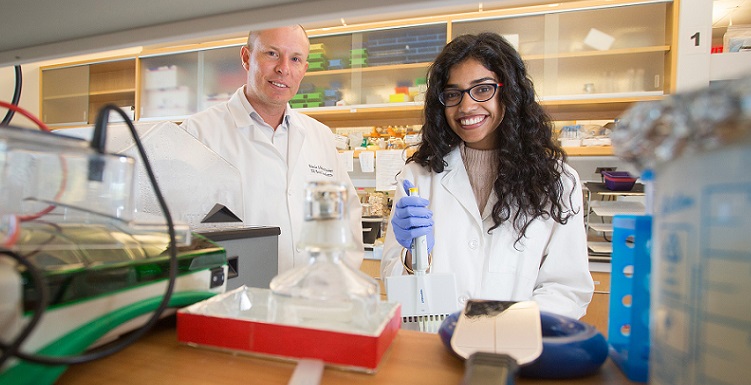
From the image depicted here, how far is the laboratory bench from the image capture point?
333 mm

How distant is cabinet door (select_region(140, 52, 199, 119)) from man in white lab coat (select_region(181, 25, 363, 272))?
53.0 inches

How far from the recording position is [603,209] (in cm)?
191

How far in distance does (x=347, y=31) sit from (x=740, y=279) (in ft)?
8.44

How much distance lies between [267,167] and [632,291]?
137cm

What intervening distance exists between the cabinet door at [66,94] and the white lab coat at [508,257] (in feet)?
10.1

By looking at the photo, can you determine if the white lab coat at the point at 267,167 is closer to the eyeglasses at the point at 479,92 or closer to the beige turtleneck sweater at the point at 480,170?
the beige turtleneck sweater at the point at 480,170

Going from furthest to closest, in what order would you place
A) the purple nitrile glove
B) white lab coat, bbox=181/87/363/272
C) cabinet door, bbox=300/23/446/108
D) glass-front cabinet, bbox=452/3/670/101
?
cabinet door, bbox=300/23/446/108
glass-front cabinet, bbox=452/3/670/101
white lab coat, bbox=181/87/363/272
the purple nitrile glove

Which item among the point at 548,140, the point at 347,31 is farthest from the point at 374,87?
the point at 548,140

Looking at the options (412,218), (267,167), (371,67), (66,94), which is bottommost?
(412,218)

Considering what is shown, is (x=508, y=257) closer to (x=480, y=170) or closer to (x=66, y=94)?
(x=480, y=170)

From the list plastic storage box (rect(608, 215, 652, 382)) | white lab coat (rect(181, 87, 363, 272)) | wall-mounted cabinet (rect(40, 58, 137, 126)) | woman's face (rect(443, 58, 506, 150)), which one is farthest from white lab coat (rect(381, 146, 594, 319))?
wall-mounted cabinet (rect(40, 58, 137, 126))

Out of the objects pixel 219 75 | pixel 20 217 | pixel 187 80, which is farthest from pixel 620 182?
pixel 187 80

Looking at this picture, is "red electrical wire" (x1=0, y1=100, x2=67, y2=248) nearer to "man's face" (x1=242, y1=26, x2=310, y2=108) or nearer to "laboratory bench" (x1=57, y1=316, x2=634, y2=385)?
"laboratory bench" (x1=57, y1=316, x2=634, y2=385)

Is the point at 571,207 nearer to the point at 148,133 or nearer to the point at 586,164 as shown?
the point at 148,133
